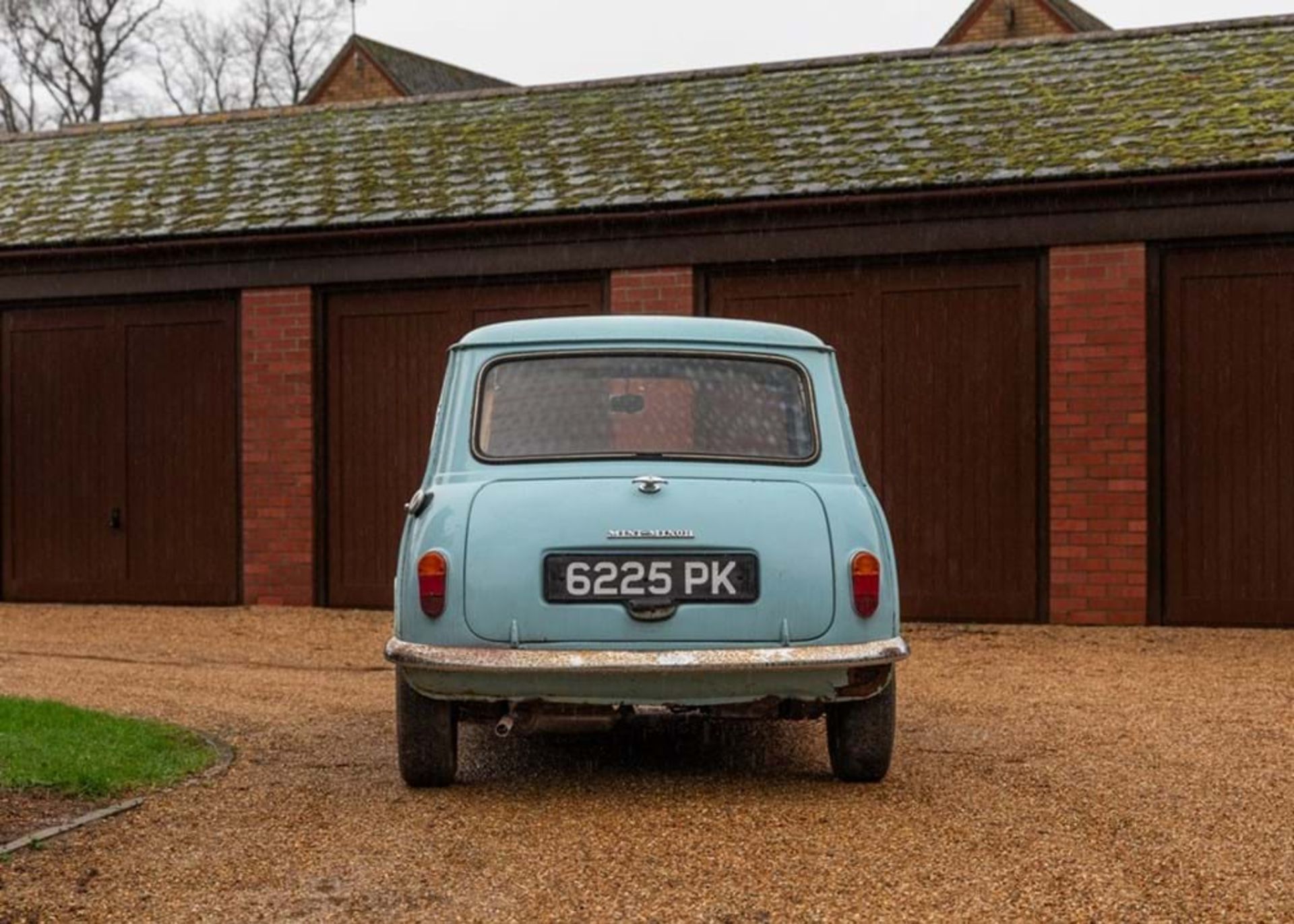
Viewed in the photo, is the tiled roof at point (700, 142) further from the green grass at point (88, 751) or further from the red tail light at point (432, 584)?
the red tail light at point (432, 584)

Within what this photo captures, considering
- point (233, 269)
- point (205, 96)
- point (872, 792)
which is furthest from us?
point (205, 96)

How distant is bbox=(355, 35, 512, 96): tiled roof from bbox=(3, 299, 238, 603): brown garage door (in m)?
20.2

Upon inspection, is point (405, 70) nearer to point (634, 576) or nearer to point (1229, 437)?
point (1229, 437)

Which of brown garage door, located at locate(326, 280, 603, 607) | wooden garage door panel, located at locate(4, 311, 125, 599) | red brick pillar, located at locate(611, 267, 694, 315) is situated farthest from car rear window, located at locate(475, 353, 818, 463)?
wooden garage door panel, located at locate(4, 311, 125, 599)

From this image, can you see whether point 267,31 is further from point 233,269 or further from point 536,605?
point 536,605

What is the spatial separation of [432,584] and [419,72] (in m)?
32.9

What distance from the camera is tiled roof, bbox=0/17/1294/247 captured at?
12.6m

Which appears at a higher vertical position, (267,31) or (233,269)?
(267,31)

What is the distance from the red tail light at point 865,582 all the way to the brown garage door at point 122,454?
9.34 metres

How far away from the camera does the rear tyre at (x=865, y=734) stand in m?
5.93

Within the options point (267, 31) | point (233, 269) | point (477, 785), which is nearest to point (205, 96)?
point (267, 31)

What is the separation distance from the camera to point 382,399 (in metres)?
13.7

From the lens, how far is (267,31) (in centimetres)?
4625

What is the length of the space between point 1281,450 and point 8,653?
866cm
